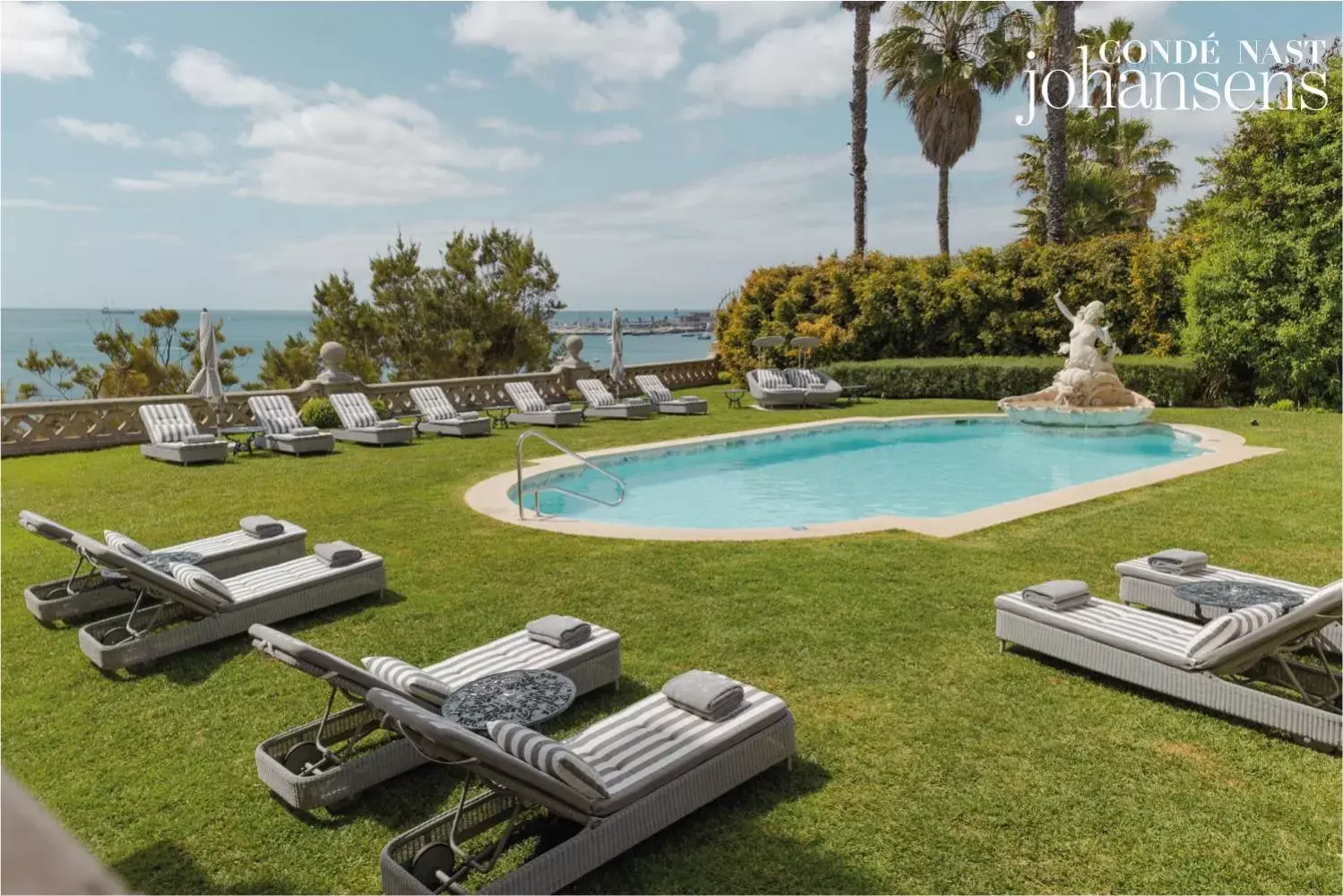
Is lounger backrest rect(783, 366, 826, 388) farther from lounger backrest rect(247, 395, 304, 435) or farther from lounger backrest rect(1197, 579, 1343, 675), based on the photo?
lounger backrest rect(1197, 579, 1343, 675)

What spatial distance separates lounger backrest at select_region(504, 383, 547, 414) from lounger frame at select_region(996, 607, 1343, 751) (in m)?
15.7

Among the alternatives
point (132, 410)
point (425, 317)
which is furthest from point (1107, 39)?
point (132, 410)

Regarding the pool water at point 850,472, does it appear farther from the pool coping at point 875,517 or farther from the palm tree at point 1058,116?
the palm tree at point 1058,116

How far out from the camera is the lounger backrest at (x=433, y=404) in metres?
19.4

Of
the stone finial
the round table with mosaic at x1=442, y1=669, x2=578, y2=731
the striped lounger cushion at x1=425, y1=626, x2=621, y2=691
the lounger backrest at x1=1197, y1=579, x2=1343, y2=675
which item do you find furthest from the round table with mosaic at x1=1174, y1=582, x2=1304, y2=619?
the stone finial

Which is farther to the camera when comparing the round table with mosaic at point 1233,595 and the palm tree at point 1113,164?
the palm tree at point 1113,164

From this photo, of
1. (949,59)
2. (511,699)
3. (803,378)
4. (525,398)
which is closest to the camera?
(511,699)

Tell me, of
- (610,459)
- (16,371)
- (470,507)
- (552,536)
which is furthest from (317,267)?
(16,371)

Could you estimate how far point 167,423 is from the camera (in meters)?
16.1

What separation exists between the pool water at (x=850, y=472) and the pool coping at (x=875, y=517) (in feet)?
1.74

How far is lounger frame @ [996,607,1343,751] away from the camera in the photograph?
5180 millimetres

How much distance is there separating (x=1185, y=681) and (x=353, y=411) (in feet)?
54.4

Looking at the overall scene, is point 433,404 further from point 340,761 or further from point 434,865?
point 434,865

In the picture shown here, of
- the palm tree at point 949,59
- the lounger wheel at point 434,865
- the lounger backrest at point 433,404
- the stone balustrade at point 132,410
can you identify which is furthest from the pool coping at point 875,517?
the palm tree at point 949,59
